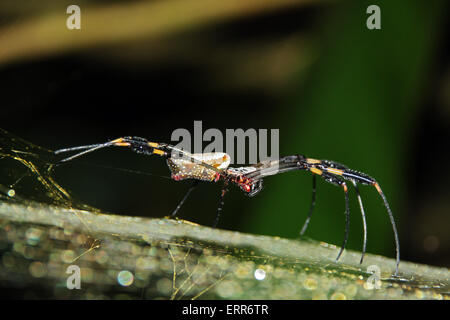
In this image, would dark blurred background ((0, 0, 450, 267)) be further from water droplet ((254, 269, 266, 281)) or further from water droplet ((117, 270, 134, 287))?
water droplet ((117, 270, 134, 287))

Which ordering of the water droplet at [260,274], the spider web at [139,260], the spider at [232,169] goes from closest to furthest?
Answer: the spider web at [139,260] → the water droplet at [260,274] → the spider at [232,169]

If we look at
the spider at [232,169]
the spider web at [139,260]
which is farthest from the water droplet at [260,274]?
the spider at [232,169]

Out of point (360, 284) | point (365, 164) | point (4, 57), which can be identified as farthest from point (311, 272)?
point (4, 57)

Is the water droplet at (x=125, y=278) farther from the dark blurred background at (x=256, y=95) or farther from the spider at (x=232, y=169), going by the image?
the dark blurred background at (x=256, y=95)

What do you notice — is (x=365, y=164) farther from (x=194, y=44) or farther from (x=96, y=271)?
(x=96, y=271)

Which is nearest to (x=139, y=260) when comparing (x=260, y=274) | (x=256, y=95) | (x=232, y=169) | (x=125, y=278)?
(x=125, y=278)

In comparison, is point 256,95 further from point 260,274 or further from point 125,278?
point 125,278

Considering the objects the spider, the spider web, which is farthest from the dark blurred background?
the spider web
